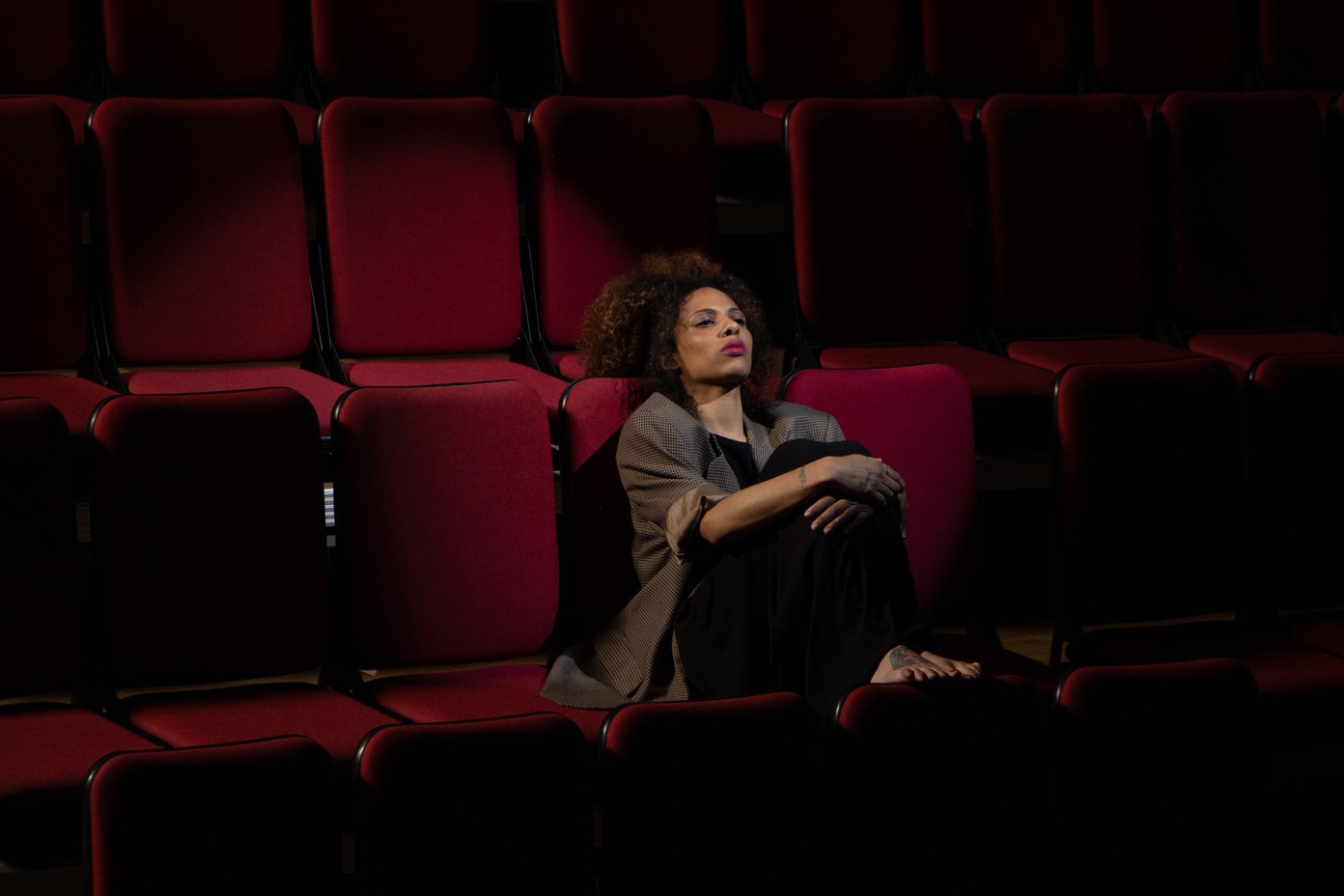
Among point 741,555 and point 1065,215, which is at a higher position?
point 1065,215

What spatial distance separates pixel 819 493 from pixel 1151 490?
139 mm

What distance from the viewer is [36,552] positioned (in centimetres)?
44

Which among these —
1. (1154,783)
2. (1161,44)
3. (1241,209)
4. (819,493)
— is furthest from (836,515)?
(1161,44)

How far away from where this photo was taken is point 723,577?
0.47m

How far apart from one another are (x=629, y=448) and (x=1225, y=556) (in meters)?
0.21

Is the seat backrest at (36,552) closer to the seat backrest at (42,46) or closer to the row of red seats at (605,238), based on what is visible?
the row of red seats at (605,238)

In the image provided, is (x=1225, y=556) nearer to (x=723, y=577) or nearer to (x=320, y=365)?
(x=723, y=577)

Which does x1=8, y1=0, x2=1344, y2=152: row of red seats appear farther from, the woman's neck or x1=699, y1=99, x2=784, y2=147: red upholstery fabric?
the woman's neck

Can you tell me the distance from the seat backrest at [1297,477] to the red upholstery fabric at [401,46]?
0.35 meters

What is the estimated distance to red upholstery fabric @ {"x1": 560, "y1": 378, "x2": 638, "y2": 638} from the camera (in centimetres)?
50

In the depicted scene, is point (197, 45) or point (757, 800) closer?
point (757, 800)

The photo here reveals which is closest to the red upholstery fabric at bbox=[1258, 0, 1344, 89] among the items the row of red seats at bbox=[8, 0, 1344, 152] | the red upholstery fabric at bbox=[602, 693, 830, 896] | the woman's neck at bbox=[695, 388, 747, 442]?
the row of red seats at bbox=[8, 0, 1344, 152]

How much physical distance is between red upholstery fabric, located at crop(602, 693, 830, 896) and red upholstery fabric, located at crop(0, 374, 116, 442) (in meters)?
0.22

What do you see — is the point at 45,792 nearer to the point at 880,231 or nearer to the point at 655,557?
the point at 655,557
